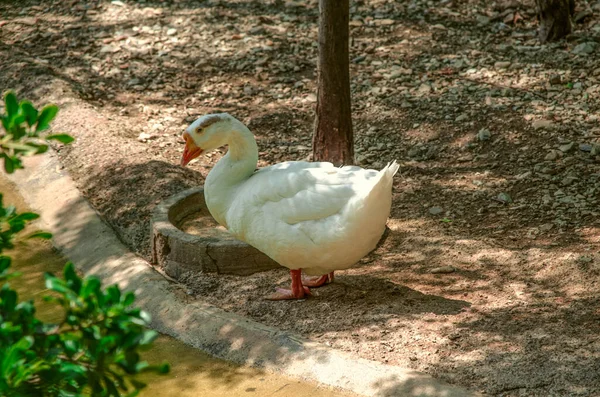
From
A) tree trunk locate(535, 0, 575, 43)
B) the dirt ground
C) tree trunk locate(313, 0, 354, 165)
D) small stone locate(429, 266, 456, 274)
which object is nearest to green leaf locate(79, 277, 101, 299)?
the dirt ground

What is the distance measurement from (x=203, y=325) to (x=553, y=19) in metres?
5.76

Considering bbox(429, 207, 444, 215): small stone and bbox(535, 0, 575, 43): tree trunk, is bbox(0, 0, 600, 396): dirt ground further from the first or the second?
bbox(535, 0, 575, 43): tree trunk

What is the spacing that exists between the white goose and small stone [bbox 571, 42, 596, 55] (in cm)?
443

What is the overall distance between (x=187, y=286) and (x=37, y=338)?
3254mm

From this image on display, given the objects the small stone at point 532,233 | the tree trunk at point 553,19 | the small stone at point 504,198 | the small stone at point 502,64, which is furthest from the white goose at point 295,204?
the tree trunk at point 553,19

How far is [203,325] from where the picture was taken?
504 centimetres

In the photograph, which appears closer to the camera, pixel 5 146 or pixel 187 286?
pixel 5 146

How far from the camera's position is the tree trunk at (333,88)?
20.1 feet

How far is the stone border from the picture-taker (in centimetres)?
561

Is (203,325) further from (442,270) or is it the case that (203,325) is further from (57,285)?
(57,285)

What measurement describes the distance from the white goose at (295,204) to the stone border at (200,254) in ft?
1.01

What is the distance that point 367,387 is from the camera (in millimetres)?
4309

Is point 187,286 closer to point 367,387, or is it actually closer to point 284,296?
point 284,296

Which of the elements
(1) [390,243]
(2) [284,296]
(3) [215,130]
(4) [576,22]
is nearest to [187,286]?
(2) [284,296]
